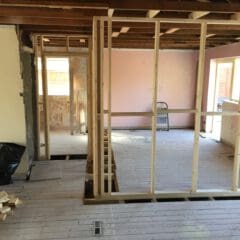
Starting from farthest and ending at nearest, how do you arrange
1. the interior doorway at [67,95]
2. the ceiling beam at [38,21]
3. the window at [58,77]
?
the window at [58,77] < the interior doorway at [67,95] < the ceiling beam at [38,21]

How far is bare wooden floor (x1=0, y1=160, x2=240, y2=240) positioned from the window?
14.6 feet

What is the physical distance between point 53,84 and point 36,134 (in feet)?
10.0

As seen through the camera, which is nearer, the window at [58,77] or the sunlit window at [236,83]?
the sunlit window at [236,83]

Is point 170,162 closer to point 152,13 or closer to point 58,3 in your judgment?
point 152,13

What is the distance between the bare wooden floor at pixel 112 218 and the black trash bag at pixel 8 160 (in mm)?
190

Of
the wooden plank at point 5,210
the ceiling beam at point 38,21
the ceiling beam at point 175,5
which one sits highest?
the ceiling beam at point 175,5

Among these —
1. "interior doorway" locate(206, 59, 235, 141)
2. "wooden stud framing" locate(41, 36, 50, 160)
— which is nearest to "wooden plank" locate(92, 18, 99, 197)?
"wooden stud framing" locate(41, 36, 50, 160)

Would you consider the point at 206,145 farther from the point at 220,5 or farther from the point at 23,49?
the point at 23,49

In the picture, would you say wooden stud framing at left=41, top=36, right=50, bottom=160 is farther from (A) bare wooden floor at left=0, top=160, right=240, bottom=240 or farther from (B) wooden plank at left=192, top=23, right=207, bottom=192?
(B) wooden plank at left=192, top=23, right=207, bottom=192

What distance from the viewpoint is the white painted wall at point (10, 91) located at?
14.1 feet

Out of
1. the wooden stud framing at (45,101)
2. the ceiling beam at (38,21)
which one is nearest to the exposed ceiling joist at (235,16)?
the ceiling beam at (38,21)

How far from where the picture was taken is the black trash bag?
166 inches

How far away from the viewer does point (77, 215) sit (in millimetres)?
3432

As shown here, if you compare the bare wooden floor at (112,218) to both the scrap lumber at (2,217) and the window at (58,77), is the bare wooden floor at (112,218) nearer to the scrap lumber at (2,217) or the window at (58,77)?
the scrap lumber at (2,217)
